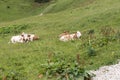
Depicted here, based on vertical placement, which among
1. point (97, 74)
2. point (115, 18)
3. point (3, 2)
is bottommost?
point (97, 74)

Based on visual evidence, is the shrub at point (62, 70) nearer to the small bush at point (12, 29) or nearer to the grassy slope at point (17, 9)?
the small bush at point (12, 29)

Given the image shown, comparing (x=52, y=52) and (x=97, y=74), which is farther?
(x=52, y=52)

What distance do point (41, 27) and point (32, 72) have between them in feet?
61.7

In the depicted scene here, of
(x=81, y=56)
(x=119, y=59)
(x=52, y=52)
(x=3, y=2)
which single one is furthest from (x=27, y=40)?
(x=3, y=2)

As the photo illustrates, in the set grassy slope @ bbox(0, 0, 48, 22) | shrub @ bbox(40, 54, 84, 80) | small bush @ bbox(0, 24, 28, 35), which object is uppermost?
grassy slope @ bbox(0, 0, 48, 22)

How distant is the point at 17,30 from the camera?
3853 centimetres

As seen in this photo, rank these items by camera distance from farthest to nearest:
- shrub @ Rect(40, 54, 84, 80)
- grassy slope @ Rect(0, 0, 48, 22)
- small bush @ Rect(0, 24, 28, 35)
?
grassy slope @ Rect(0, 0, 48, 22), small bush @ Rect(0, 24, 28, 35), shrub @ Rect(40, 54, 84, 80)

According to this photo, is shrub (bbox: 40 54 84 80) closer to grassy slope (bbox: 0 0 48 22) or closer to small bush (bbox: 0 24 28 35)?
small bush (bbox: 0 24 28 35)

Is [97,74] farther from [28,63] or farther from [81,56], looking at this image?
[28,63]

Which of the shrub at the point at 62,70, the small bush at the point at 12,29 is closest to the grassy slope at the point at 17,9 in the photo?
the small bush at the point at 12,29

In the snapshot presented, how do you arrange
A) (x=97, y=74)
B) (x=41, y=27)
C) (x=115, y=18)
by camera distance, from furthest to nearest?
(x=41, y=27) < (x=115, y=18) < (x=97, y=74)

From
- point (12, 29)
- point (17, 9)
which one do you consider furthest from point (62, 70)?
point (17, 9)

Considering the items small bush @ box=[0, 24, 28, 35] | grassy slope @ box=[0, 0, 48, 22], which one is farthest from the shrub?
grassy slope @ box=[0, 0, 48, 22]

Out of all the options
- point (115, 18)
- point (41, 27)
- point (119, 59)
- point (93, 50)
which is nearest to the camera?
point (119, 59)
